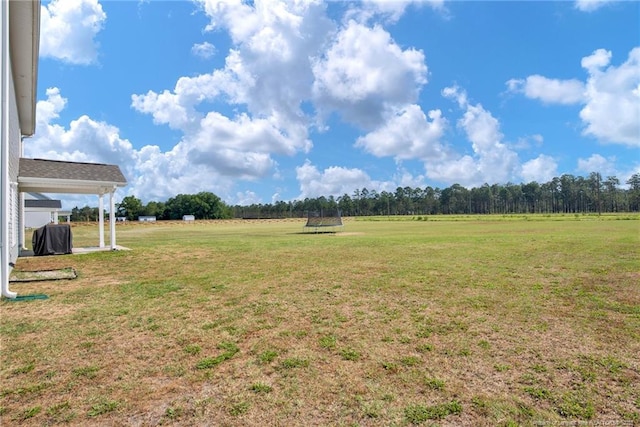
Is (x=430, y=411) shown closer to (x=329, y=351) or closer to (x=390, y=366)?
(x=390, y=366)

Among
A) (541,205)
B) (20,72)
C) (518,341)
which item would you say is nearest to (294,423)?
(518,341)

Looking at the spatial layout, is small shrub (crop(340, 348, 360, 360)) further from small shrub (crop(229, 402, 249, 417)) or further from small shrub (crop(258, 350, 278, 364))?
small shrub (crop(229, 402, 249, 417))

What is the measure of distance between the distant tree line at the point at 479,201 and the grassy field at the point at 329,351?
105 metres

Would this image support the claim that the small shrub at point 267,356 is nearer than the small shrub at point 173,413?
No

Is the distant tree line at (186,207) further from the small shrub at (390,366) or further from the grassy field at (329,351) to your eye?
the small shrub at (390,366)

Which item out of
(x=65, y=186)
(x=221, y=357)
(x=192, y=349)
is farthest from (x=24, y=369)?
(x=65, y=186)

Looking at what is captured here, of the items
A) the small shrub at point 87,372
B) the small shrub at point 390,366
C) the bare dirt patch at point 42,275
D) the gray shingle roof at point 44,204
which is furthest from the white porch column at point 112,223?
the gray shingle roof at point 44,204

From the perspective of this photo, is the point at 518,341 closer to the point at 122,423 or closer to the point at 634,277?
the point at 122,423

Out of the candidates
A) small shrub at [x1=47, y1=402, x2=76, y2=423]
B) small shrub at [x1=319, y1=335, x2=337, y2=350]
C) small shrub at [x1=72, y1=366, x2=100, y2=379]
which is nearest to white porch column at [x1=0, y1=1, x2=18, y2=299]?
small shrub at [x1=72, y1=366, x2=100, y2=379]

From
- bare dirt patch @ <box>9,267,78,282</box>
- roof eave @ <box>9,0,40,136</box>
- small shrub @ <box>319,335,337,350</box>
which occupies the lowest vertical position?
small shrub @ <box>319,335,337,350</box>

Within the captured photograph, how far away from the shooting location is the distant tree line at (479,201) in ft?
338

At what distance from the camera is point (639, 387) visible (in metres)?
2.81

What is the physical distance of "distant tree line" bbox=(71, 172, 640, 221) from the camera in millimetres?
100125

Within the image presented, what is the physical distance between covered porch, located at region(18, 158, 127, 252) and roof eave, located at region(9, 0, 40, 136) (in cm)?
230
